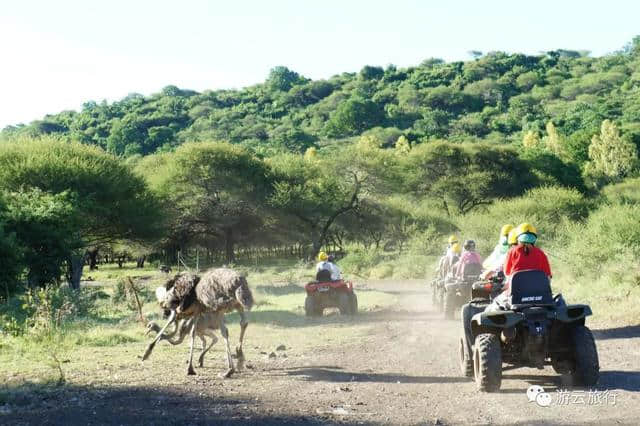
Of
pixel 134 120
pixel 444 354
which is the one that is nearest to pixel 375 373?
pixel 444 354

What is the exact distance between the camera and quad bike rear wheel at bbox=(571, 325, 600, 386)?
29.9 ft

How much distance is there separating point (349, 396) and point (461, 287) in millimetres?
8448

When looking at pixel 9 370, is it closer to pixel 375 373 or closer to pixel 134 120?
pixel 375 373

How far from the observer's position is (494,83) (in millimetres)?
184000

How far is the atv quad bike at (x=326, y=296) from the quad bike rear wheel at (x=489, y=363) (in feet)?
36.1

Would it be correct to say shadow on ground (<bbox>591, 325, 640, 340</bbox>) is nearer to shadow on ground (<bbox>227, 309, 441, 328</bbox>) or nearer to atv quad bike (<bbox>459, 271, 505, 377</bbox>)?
atv quad bike (<bbox>459, 271, 505, 377</bbox>)

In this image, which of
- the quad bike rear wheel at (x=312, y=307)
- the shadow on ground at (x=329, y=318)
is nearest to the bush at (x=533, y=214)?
the shadow on ground at (x=329, y=318)

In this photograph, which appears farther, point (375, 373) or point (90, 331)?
point (90, 331)

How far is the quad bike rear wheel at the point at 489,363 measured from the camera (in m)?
9.10

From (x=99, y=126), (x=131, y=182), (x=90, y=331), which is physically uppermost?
(x=99, y=126)

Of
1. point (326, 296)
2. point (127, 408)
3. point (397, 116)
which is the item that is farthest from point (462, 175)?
point (397, 116)

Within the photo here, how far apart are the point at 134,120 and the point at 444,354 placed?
161122 mm
